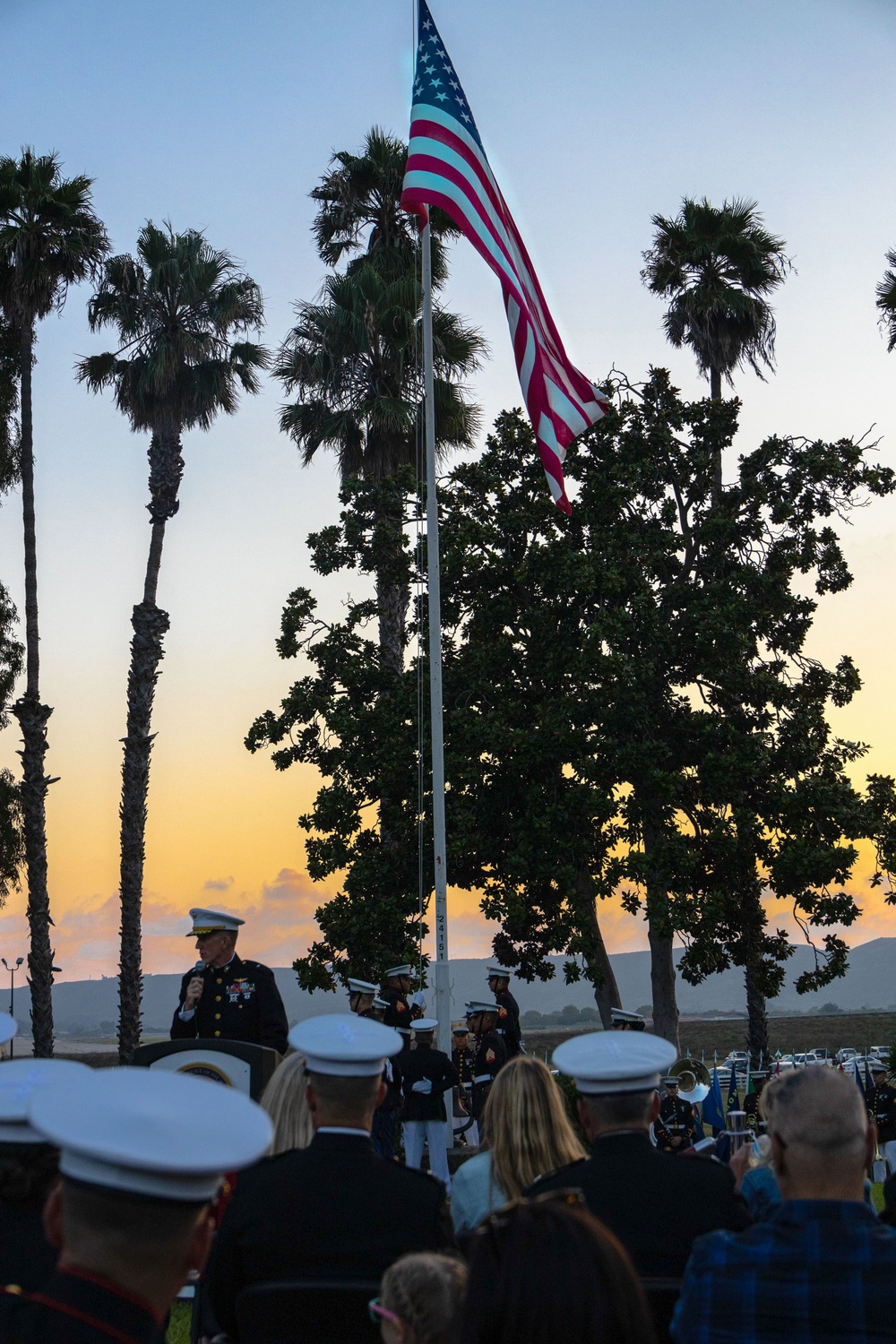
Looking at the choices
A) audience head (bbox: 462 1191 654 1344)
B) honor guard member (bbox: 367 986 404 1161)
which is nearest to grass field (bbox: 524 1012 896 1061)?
honor guard member (bbox: 367 986 404 1161)

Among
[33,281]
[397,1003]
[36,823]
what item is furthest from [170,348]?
[397,1003]

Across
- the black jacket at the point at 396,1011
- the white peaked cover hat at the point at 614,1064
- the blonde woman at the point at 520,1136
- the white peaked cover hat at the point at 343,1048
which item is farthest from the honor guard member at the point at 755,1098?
the white peaked cover hat at the point at 343,1048

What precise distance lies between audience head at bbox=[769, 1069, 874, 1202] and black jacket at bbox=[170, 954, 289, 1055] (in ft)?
15.2

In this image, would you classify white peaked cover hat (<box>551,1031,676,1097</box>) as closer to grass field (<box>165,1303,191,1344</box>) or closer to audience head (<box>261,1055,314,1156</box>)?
audience head (<box>261,1055,314,1156</box>)

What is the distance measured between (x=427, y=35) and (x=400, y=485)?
9.11 m

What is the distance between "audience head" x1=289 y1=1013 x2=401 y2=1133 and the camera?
358 cm

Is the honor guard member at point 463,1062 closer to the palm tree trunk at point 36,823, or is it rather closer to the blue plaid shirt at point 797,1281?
the palm tree trunk at point 36,823

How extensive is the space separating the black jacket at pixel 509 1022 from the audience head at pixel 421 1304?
40.7 ft

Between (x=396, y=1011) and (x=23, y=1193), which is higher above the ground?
(x=23, y=1193)

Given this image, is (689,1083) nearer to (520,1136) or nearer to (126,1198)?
(520,1136)

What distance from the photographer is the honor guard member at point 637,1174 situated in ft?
11.4

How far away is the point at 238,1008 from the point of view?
7.17m

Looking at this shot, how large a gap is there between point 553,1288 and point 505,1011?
13.6 metres

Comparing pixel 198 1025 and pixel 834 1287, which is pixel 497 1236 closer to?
pixel 834 1287
